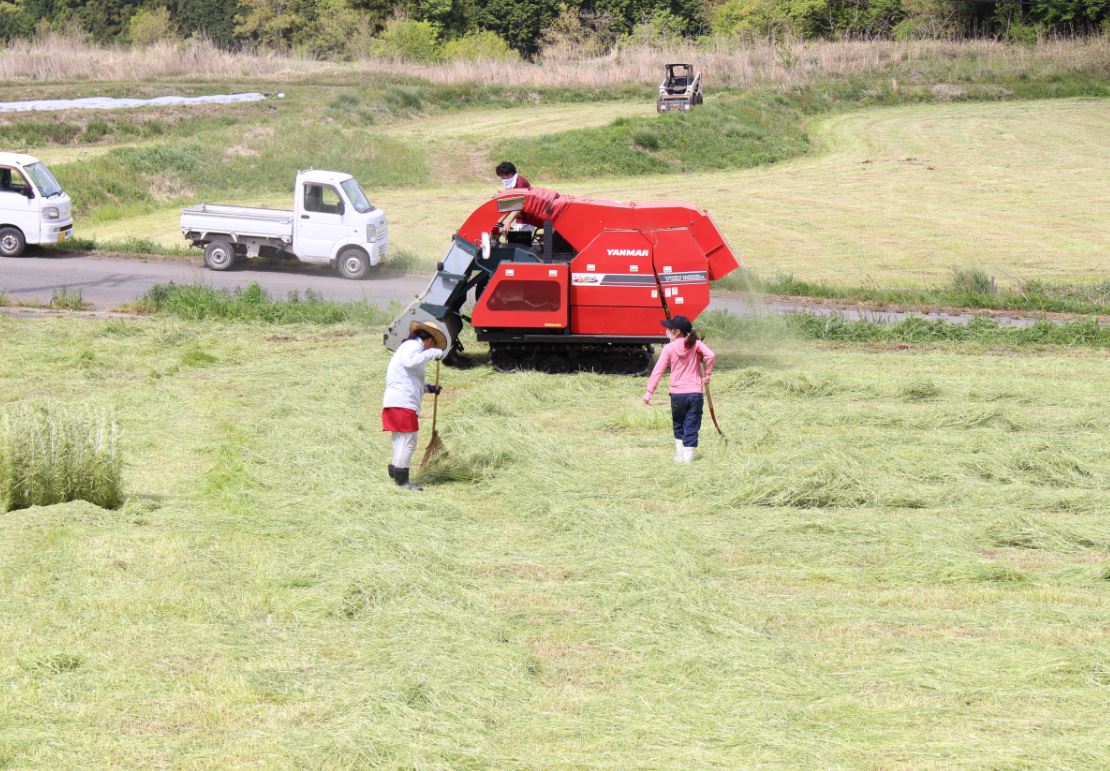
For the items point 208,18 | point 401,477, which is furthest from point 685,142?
point 208,18

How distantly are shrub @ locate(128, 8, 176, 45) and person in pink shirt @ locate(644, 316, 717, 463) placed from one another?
83.5m

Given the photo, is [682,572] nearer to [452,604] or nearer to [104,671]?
[452,604]

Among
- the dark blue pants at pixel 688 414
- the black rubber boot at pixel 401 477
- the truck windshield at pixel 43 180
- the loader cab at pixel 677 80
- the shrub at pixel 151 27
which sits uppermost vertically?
the shrub at pixel 151 27

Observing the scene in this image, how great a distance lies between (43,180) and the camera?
29.8 m

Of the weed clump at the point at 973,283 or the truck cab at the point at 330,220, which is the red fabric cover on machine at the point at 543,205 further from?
the weed clump at the point at 973,283

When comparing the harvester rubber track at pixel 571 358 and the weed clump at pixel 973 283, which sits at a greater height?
the harvester rubber track at pixel 571 358

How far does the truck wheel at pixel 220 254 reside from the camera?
2831 centimetres

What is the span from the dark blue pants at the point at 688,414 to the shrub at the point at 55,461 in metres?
5.84

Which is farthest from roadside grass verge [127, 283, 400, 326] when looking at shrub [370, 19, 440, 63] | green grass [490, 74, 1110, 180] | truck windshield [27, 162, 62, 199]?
shrub [370, 19, 440, 63]

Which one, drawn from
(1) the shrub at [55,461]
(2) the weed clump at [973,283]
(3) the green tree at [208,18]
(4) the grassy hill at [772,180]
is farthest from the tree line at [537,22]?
(1) the shrub at [55,461]

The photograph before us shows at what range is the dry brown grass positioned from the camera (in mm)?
58934

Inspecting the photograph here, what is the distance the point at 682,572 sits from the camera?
10547mm

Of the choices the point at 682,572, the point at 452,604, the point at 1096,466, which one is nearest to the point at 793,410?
the point at 1096,466

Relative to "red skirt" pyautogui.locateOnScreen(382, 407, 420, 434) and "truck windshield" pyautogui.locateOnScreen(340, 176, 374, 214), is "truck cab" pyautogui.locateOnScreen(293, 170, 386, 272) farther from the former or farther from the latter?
"red skirt" pyautogui.locateOnScreen(382, 407, 420, 434)
